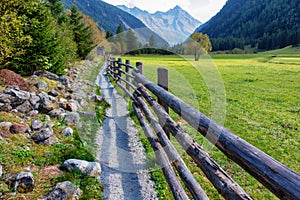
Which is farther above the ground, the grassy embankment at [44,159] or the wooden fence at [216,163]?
the wooden fence at [216,163]

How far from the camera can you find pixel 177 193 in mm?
2854

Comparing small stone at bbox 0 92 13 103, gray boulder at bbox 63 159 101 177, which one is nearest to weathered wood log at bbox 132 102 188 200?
gray boulder at bbox 63 159 101 177

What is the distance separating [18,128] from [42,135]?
52cm

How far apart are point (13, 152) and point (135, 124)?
3.48m

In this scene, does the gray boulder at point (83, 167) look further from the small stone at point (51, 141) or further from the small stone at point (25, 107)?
the small stone at point (25, 107)

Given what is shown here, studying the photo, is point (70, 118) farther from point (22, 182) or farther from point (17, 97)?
point (22, 182)

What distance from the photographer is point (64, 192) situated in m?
2.97

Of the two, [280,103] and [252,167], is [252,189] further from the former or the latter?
[280,103]

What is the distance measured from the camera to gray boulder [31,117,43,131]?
4793 millimetres

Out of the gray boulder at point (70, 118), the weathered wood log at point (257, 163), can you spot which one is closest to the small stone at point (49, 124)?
the gray boulder at point (70, 118)

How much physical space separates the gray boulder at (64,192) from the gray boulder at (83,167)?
0.54 meters

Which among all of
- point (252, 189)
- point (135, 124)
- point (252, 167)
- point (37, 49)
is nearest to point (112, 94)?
point (37, 49)

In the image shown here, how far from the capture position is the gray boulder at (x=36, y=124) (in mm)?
4793

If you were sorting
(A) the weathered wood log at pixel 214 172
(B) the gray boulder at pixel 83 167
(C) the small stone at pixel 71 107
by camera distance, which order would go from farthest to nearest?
1. (C) the small stone at pixel 71 107
2. (B) the gray boulder at pixel 83 167
3. (A) the weathered wood log at pixel 214 172
